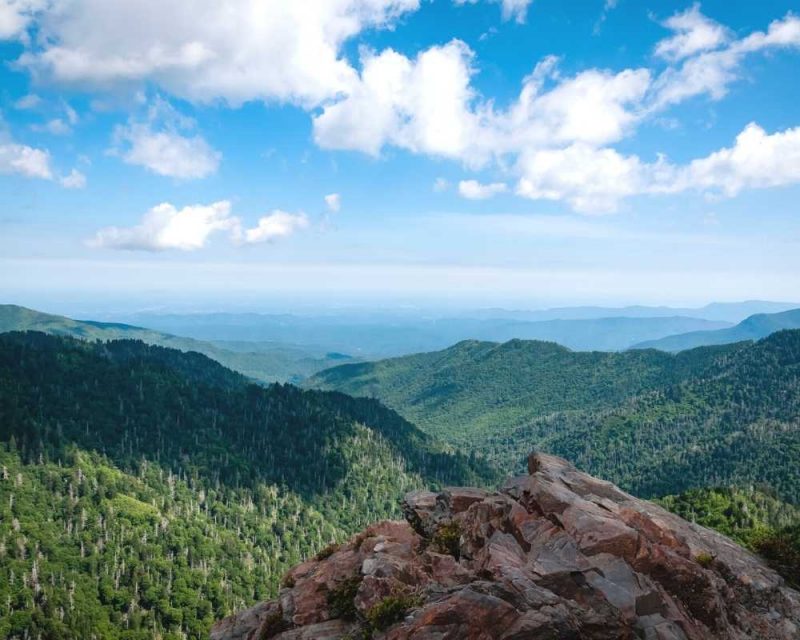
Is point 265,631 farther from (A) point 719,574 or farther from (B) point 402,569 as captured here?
(A) point 719,574

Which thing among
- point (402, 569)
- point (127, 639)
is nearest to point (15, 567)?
point (127, 639)

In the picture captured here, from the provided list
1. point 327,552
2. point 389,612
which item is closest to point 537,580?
point 389,612

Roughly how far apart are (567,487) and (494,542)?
35.2 ft

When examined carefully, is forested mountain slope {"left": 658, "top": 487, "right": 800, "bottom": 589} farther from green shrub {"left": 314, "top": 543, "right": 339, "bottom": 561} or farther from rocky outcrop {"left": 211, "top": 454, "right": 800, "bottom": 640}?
green shrub {"left": 314, "top": 543, "right": 339, "bottom": 561}

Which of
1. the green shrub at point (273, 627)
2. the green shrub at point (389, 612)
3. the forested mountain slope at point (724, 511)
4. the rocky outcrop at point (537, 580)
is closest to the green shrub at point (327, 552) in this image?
the rocky outcrop at point (537, 580)

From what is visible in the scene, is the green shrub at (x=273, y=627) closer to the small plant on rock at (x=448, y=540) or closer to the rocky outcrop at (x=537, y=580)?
the rocky outcrop at (x=537, y=580)

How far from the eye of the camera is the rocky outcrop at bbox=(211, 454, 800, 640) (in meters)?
24.5

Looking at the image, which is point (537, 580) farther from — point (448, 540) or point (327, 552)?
point (327, 552)

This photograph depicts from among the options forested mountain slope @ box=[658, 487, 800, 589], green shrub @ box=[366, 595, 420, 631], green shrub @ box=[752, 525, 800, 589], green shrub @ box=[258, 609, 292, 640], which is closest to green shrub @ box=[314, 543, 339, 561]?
green shrub @ box=[258, 609, 292, 640]

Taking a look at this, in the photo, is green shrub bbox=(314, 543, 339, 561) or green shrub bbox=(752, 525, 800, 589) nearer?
green shrub bbox=(752, 525, 800, 589)

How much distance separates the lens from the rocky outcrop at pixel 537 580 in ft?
80.5

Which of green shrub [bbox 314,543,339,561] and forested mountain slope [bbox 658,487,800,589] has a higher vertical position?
green shrub [bbox 314,543,339,561]

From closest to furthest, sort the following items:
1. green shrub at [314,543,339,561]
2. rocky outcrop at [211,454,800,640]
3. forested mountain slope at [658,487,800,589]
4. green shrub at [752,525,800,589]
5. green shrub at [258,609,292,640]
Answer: rocky outcrop at [211,454,800,640]
green shrub at [258,609,292,640]
green shrub at [752,525,800,589]
green shrub at [314,543,339,561]
forested mountain slope at [658,487,800,589]

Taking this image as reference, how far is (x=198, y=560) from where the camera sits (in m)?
199
